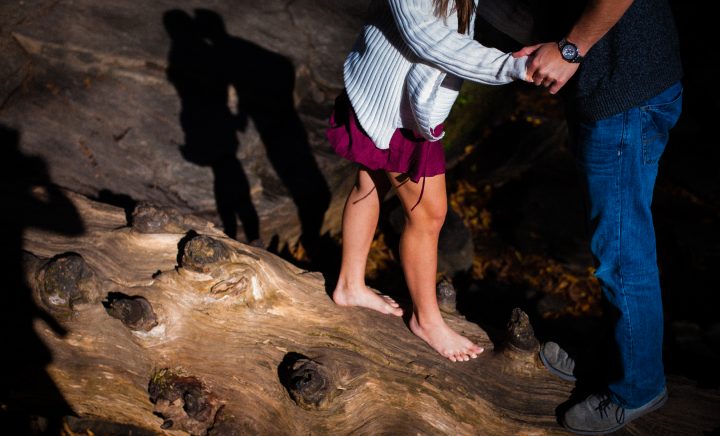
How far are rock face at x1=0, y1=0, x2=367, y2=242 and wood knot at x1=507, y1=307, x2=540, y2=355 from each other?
2006mm

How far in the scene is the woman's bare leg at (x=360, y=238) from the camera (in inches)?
117

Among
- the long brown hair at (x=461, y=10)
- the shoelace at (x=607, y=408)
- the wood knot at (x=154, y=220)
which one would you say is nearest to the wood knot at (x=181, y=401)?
the wood knot at (x=154, y=220)

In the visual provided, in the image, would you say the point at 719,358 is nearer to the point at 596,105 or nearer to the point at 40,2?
the point at 596,105

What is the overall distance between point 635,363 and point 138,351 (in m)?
2.37

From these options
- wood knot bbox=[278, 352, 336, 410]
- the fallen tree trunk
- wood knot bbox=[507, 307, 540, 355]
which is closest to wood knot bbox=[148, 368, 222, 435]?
the fallen tree trunk

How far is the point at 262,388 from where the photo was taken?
304 cm

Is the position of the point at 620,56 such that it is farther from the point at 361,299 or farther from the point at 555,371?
the point at 361,299

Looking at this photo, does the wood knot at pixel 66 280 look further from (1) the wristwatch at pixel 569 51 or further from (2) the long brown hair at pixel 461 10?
(1) the wristwatch at pixel 569 51

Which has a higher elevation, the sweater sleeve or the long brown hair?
the long brown hair

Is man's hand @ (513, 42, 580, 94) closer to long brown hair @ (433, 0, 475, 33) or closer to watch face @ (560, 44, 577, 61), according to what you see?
watch face @ (560, 44, 577, 61)

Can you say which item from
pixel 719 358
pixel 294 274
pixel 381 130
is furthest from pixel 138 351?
pixel 719 358

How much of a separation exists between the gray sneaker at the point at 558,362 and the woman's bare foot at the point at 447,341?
32cm

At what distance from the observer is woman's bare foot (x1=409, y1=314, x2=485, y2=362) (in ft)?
10.1

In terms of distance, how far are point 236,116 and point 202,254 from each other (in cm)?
201
